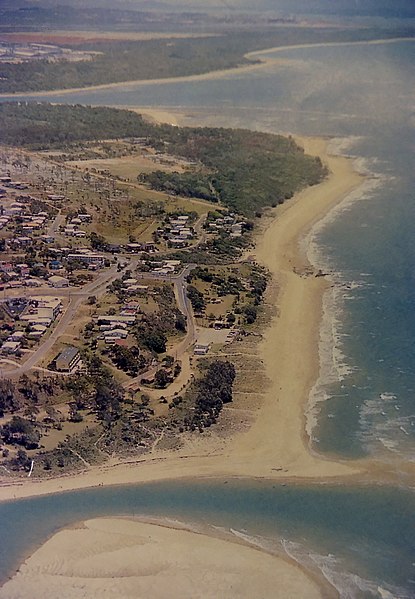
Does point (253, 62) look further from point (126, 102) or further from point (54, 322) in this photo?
point (54, 322)

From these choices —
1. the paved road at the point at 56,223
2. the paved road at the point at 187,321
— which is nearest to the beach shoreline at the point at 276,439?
the paved road at the point at 187,321

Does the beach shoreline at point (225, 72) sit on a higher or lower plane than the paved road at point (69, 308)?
lower

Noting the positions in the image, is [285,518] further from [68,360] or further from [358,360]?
[358,360]

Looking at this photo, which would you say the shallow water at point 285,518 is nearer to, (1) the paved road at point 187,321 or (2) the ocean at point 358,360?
(2) the ocean at point 358,360

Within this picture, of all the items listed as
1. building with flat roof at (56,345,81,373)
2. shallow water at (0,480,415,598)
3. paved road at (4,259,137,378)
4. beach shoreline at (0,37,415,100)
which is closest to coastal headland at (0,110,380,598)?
shallow water at (0,480,415,598)

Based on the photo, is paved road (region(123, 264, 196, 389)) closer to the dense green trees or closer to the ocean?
the ocean

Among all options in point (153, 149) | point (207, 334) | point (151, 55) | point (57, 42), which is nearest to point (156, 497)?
point (207, 334)
